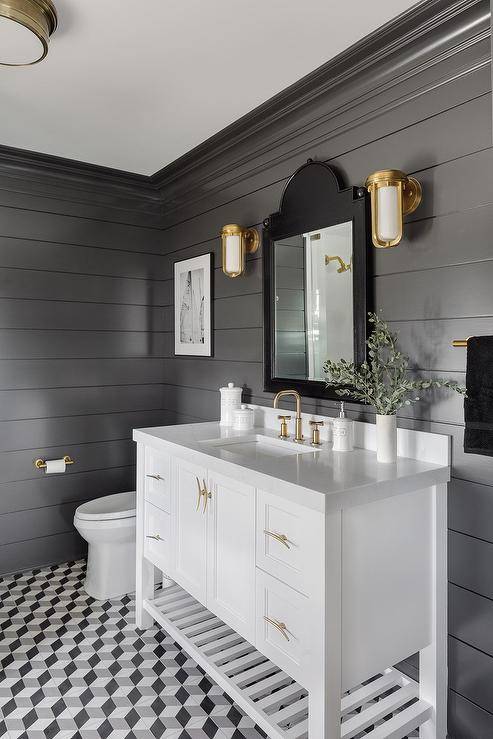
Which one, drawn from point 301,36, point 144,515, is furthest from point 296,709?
point 301,36

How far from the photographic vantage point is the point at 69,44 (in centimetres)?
190

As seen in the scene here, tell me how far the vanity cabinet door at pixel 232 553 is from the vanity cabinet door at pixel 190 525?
0.17 ft

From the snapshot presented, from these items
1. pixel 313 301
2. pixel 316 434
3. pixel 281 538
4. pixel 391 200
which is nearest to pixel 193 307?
pixel 313 301

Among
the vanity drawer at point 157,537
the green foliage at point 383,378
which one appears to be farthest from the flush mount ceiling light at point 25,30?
the vanity drawer at point 157,537

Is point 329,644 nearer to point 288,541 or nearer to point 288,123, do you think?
point 288,541

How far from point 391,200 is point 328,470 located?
0.93m

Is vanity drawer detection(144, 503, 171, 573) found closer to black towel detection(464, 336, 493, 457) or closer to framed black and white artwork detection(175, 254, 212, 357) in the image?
framed black and white artwork detection(175, 254, 212, 357)

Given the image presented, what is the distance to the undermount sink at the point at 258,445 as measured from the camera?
7.14 ft

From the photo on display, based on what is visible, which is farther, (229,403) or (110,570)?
(110,570)

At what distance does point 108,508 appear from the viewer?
2.97 m

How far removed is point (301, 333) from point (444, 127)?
0.98 meters

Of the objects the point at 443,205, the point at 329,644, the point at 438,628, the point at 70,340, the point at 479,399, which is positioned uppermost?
the point at 443,205

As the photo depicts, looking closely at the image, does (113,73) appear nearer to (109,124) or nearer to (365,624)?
(109,124)

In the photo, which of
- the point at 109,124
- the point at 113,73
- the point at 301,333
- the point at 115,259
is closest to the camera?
the point at 113,73
